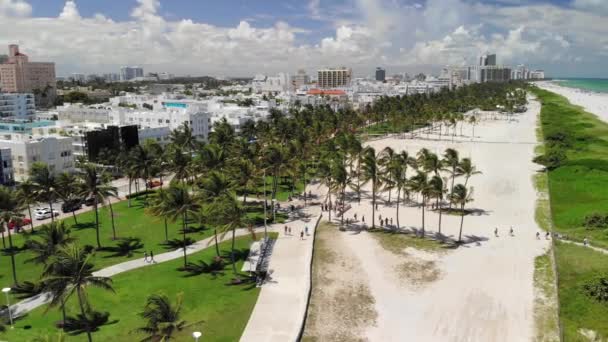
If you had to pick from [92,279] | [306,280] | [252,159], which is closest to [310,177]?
[252,159]

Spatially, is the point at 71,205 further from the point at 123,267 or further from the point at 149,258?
the point at 123,267

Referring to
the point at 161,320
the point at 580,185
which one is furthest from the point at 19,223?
the point at 580,185

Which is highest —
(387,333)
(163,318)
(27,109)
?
(27,109)

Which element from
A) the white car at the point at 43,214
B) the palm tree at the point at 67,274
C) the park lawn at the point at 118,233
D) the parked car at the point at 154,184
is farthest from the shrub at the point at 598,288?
the white car at the point at 43,214

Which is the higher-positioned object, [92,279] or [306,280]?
[92,279]

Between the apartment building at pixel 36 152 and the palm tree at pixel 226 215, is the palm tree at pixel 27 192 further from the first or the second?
the apartment building at pixel 36 152

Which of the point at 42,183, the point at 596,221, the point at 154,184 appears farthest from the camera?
the point at 154,184

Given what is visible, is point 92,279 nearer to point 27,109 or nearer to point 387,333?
point 387,333
